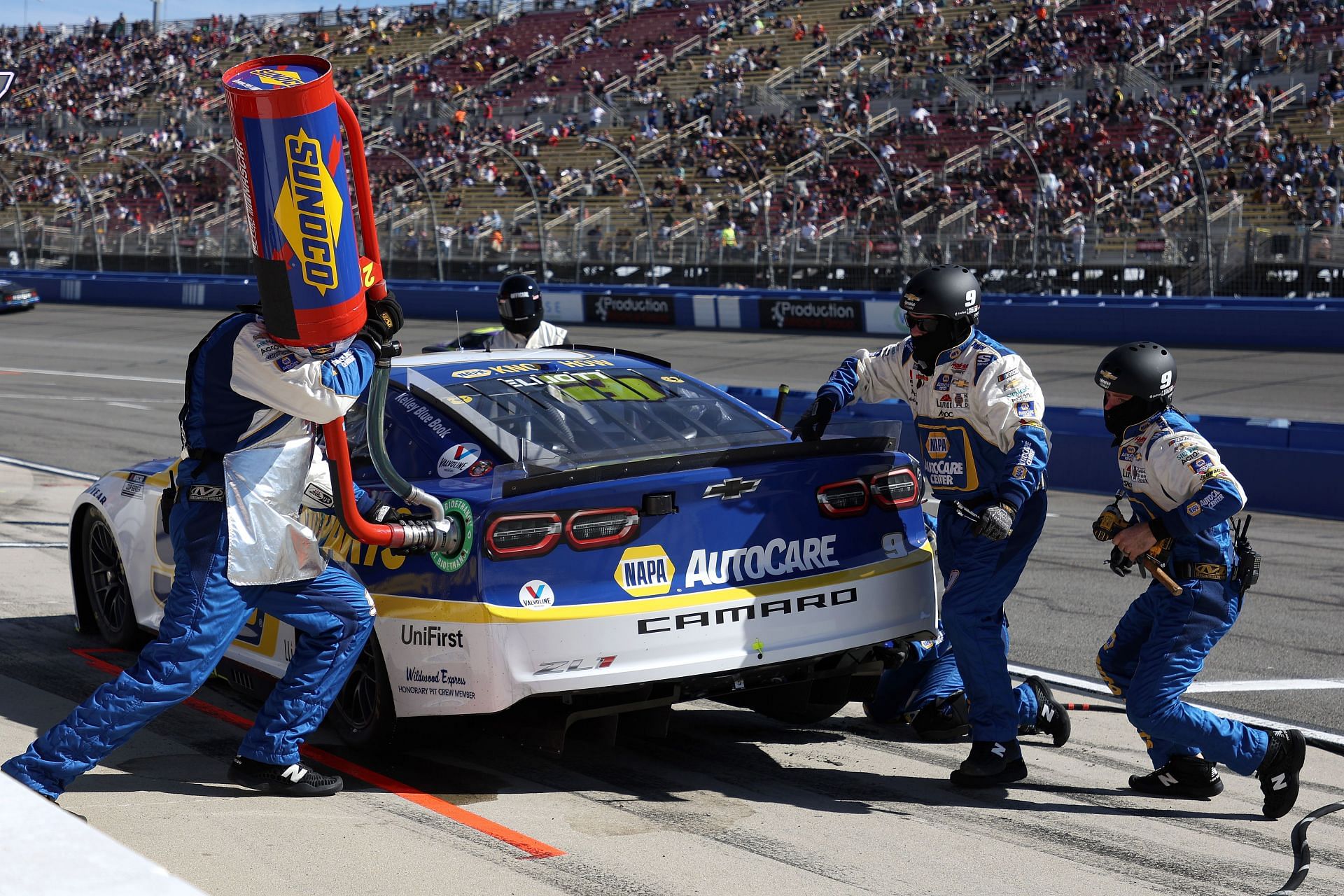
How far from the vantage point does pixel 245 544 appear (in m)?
4.48

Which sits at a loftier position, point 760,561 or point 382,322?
point 382,322

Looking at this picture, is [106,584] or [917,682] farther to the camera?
[106,584]

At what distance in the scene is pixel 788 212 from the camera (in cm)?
3409

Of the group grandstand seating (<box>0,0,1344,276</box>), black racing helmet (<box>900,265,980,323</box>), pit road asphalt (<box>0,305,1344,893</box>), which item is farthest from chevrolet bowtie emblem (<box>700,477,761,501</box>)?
grandstand seating (<box>0,0,1344,276</box>)

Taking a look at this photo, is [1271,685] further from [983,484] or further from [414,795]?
[414,795]

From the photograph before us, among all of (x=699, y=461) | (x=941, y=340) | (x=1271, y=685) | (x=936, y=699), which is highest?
(x=941, y=340)

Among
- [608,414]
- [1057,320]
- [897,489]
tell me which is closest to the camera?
[897,489]

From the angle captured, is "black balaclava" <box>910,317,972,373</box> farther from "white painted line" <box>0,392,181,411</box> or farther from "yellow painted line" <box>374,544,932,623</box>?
"white painted line" <box>0,392,181,411</box>

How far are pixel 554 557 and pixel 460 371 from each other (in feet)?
4.49

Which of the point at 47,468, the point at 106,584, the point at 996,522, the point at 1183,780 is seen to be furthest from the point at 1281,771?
the point at 47,468

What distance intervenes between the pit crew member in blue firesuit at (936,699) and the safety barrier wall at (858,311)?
16342 mm

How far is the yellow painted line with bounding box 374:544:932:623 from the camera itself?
15.1ft

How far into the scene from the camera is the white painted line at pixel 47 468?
1294 centimetres

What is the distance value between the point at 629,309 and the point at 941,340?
88.6 ft
